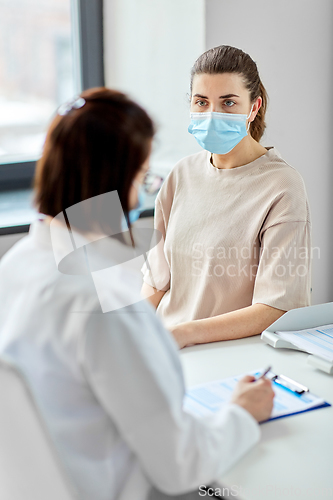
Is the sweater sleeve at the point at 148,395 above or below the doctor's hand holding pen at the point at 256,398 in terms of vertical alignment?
above

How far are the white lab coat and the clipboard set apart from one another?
1.59ft

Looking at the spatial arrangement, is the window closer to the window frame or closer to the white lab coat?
the window frame

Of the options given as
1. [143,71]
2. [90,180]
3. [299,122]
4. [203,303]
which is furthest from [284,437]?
[299,122]

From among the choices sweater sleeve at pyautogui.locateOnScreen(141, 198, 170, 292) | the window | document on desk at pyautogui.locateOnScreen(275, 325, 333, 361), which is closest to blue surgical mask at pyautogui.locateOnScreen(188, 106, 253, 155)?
sweater sleeve at pyautogui.locateOnScreen(141, 198, 170, 292)

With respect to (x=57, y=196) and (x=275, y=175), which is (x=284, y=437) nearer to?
(x=57, y=196)

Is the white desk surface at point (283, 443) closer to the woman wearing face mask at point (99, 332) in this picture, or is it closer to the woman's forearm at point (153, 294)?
the woman wearing face mask at point (99, 332)

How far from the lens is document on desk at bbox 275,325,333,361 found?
121 cm

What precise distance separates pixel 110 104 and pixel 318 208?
7.32ft

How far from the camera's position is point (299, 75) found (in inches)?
103

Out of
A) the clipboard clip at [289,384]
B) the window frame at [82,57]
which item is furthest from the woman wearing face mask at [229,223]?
the window frame at [82,57]

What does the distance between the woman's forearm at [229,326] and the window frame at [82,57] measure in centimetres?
132

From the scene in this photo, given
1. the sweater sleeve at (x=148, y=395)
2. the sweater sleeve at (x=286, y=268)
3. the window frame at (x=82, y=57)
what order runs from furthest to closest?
the window frame at (x=82, y=57)
the sweater sleeve at (x=286, y=268)
the sweater sleeve at (x=148, y=395)

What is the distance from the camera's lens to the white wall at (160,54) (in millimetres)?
2277

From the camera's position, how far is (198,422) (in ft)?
2.56
